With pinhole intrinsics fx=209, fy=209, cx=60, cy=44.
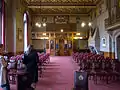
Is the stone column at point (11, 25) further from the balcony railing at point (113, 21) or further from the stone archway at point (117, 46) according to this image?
the stone archway at point (117, 46)

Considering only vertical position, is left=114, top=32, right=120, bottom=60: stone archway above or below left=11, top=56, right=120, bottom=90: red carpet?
above

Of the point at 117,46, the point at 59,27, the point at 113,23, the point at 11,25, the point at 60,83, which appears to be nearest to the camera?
the point at 60,83

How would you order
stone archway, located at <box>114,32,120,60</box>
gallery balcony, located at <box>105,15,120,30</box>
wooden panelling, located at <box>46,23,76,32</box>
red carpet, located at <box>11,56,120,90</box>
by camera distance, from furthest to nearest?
1. wooden panelling, located at <box>46,23,76,32</box>
2. stone archway, located at <box>114,32,120,60</box>
3. gallery balcony, located at <box>105,15,120,30</box>
4. red carpet, located at <box>11,56,120,90</box>

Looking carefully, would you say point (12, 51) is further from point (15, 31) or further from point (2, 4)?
point (2, 4)

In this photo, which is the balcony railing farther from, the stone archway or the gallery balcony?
the stone archway

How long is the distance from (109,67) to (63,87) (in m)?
2.44

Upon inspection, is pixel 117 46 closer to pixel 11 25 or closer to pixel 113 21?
pixel 113 21

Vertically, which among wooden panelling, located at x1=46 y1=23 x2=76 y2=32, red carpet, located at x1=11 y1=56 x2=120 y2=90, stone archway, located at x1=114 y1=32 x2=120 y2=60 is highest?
wooden panelling, located at x1=46 y1=23 x2=76 y2=32

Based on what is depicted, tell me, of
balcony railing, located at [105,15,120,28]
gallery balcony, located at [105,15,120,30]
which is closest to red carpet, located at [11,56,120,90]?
gallery balcony, located at [105,15,120,30]

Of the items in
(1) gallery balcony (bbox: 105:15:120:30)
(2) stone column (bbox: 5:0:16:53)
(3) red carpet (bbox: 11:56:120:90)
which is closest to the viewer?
(3) red carpet (bbox: 11:56:120:90)

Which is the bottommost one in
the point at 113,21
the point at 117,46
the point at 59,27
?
the point at 117,46

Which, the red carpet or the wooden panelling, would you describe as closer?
the red carpet

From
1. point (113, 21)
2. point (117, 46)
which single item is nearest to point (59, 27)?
point (117, 46)

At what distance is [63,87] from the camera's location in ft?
25.0
